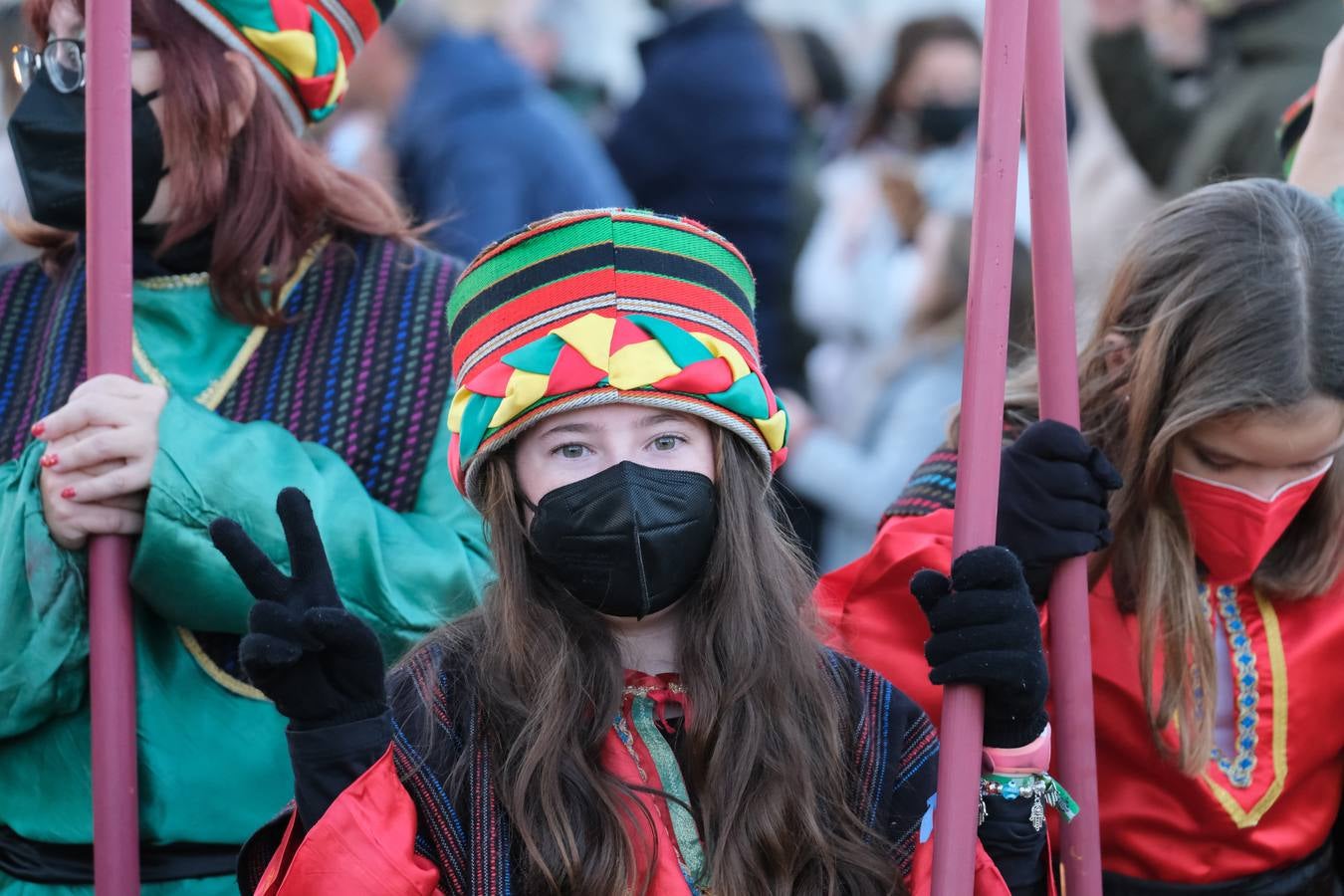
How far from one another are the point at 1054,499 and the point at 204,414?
120 centimetres

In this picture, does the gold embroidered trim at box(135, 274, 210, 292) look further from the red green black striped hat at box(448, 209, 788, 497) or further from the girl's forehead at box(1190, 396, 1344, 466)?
the girl's forehead at box(1190, 396, 1344, 466)

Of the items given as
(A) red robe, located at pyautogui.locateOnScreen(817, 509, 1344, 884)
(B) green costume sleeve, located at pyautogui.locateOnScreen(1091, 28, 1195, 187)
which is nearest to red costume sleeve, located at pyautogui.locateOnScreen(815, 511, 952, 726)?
(A) red robe, located at pyautogui.locateOnScreen(817, 509, 1344, 884)

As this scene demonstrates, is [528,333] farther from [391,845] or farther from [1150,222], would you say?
[1150,222]

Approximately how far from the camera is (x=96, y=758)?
2.26m

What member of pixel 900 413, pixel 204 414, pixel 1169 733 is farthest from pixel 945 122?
pixel 204 414

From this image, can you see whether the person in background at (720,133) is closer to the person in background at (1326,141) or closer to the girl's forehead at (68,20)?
the person in background at (1326,141)

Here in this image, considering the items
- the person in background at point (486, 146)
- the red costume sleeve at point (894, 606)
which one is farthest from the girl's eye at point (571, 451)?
the person in background at point (486, 146)

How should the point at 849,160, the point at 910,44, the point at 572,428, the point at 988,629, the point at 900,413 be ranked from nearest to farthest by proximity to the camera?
the point at 988,629, the point at 572,428, the point at 900,413, the point at 910,44, the point at 849,160

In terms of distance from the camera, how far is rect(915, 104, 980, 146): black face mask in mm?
6094

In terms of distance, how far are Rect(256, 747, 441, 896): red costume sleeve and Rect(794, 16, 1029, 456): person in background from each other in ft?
11.2

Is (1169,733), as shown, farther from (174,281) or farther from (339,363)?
(174,281)

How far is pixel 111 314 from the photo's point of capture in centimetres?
228

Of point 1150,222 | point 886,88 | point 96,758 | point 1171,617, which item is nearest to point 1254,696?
point 1171,617

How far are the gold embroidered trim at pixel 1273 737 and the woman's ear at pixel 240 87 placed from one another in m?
1.74
